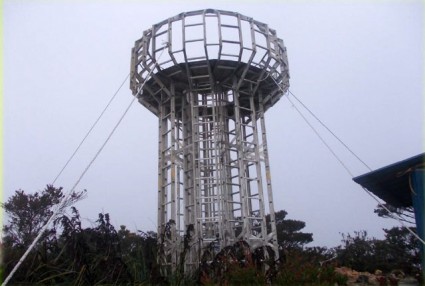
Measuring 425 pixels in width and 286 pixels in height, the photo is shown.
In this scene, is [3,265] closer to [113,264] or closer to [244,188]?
[113,264]

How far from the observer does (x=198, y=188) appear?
36.8 feet

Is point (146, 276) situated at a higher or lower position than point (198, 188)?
lower

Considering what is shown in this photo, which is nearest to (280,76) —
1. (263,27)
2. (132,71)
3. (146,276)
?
(263,27)

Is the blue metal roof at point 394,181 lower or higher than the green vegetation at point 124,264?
higher

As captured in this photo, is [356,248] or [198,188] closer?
[198,188]

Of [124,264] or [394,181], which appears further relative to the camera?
[394,181]

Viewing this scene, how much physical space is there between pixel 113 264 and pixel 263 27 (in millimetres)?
8251

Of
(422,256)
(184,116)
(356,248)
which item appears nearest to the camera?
(422,256)

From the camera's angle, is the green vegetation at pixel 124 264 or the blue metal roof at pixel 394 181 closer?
the green vegetation at pixel 124 264

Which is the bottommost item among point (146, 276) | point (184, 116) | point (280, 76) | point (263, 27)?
point (146, 276)

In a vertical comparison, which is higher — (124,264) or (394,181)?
(394,181)

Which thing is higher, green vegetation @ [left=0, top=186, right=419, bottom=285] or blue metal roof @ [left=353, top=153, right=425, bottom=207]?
blue metal roof @ [left=353, top=153, right=425, bottom=207]

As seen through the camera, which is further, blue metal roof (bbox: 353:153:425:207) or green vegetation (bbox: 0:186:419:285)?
blue metal roof (bbox: 353:153:425:207)

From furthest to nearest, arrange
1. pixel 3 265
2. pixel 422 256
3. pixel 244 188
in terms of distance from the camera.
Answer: pixel 244 188, pixel 422 256, pixel 3 265
